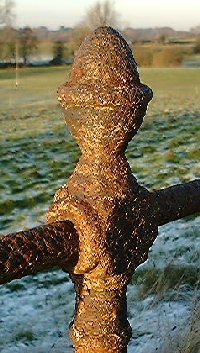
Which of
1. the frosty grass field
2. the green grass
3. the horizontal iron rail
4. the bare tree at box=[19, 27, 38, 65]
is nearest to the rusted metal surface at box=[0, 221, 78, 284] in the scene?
the horizontal iron rail

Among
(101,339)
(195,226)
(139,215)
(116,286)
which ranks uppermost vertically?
(139,215)

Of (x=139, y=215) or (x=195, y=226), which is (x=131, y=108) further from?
(x=195, y=226)

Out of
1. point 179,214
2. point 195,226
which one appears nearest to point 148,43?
point 195,226

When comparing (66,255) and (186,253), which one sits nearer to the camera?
(66,255)

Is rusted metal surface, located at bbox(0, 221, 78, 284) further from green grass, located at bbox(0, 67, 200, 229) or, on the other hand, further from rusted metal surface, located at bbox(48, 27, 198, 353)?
green grass, located at bbox(0, 67, 200, 229)

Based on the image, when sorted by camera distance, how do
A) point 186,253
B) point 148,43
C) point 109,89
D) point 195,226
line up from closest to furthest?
point 109,89
point 186,253
point 195,226
point 148,43

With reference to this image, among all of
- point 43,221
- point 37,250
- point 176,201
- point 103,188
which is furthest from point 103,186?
point 43,221

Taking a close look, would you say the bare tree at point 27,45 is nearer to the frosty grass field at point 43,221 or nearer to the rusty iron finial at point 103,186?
the frosty grass field at point 43,221
